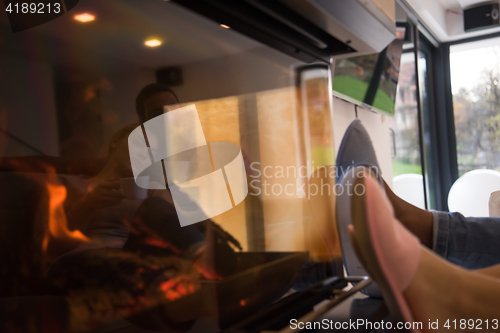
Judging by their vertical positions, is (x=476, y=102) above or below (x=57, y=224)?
above

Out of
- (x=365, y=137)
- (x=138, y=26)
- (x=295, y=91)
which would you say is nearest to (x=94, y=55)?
(x=138, y=26)

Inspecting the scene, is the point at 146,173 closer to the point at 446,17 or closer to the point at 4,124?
the point at 4,124

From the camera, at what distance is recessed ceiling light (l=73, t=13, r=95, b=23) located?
0.40 m

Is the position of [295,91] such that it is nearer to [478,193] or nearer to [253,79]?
[253,79]

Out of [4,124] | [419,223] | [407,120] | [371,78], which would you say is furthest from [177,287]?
[407,120]

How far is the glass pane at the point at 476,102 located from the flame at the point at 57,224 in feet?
11.7

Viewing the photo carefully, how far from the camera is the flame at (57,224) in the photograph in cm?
36

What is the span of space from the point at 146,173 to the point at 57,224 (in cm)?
13

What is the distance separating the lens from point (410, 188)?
8.89 ft

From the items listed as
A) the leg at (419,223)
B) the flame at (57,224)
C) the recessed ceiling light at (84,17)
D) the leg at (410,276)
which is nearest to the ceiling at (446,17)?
the leg at (419,223)

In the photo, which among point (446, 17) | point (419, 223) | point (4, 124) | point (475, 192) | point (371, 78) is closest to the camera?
point (4, 124)

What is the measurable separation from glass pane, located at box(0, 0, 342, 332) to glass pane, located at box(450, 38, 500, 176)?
3.07 m

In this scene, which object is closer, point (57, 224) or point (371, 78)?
point (57, 224)

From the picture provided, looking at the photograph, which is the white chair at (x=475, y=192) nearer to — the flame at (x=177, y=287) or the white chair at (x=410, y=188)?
the white chair at (x=410, y=188)
